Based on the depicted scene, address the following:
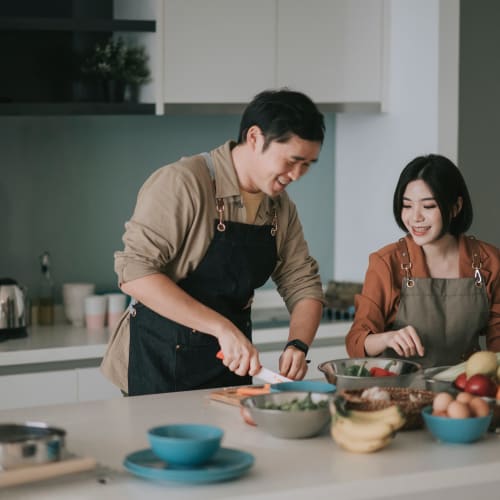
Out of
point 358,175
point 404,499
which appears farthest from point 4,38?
point 404,499

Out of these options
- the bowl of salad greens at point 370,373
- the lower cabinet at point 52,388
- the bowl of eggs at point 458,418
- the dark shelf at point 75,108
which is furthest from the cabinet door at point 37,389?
the bowl of eggs at point 458,418

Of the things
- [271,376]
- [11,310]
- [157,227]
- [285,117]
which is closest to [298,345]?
[271,376]

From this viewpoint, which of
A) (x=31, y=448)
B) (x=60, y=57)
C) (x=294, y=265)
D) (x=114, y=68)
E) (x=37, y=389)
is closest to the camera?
(x=31, y=448)

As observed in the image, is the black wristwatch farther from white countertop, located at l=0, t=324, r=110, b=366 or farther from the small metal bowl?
white countertop, located at l=0, t=324, r=110, b=366

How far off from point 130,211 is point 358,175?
1.05 meters

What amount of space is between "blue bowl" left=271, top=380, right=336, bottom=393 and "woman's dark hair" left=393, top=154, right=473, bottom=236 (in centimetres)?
88

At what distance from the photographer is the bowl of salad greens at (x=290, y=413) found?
1.96 meters

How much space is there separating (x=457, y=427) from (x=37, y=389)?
196 cm

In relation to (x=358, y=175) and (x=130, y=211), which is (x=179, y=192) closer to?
(x=130, y=211)

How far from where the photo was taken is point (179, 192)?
2.54 m

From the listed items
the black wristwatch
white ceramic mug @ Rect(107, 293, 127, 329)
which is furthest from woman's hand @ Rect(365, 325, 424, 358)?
white ceramic mug @ Rect(107, 293, 127, 329)

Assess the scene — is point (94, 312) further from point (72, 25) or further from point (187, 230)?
point (187, 230)

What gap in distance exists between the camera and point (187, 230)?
8.53 feet

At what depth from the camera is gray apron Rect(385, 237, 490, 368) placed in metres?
2.96
